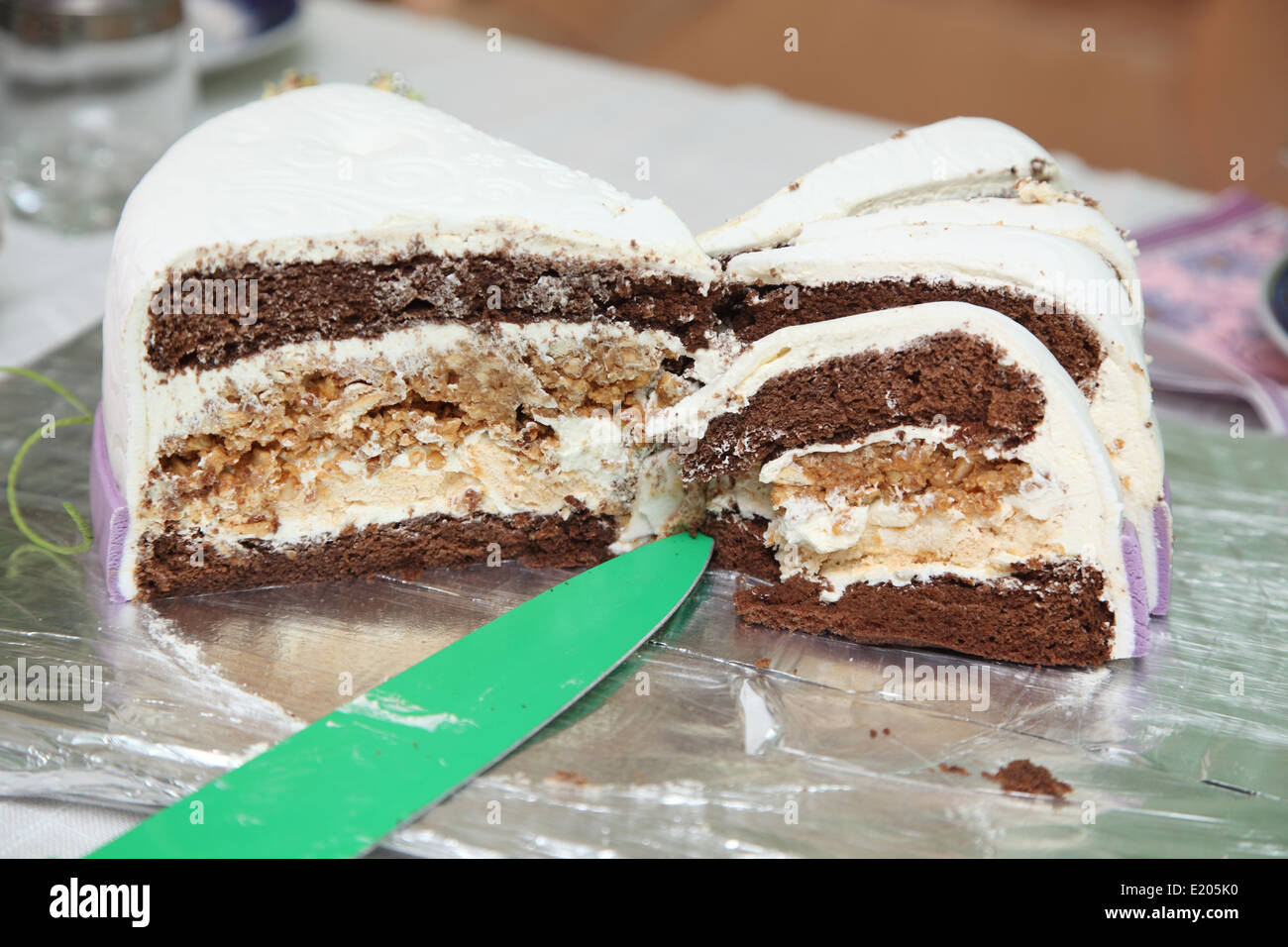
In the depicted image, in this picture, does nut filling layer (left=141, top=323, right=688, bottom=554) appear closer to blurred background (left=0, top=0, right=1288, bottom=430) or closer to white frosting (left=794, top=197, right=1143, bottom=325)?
white frosting (left=794, top=197, right=1143, bottom=325)

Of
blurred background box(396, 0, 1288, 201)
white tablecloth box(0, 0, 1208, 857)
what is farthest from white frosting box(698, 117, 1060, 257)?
blurred background box(396, 0, 1288, 201)

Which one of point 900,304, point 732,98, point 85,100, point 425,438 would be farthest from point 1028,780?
point 85,100

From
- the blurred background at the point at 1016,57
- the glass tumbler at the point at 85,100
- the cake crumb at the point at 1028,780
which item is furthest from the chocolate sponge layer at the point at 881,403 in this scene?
the blurred background at the point at 1016,57

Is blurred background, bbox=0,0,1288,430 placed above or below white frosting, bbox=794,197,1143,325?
above

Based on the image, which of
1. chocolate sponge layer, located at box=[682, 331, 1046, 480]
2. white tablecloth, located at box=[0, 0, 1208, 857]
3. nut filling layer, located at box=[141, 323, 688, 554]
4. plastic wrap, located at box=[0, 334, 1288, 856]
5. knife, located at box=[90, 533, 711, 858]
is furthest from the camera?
white tablecloth, located at box=[0, 0, 1208, 857]

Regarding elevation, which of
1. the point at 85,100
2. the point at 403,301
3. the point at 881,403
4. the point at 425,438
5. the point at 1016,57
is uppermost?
the point at 1016,57

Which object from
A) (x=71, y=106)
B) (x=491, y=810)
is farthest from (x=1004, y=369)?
(x=71, y=106)

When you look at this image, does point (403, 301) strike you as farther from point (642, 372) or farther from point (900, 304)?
point (900, 304)
